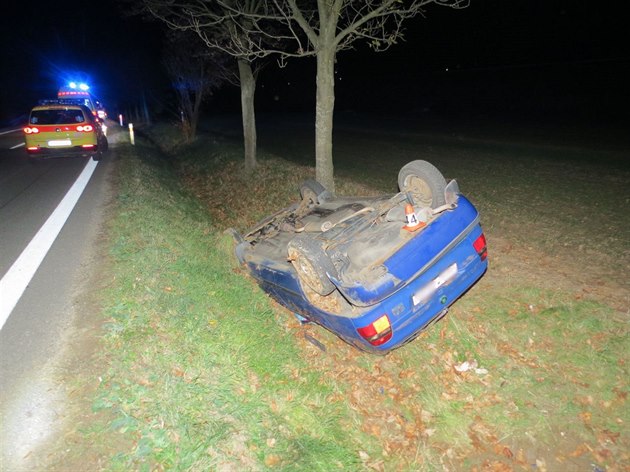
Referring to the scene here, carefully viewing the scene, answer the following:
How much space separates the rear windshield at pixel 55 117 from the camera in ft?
40.9

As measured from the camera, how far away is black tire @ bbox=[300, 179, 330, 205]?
6.47m

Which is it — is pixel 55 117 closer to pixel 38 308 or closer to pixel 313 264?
pixel 38 308

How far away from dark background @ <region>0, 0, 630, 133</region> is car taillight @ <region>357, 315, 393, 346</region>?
13.3 metres

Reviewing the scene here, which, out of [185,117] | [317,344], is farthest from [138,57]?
[317,344]

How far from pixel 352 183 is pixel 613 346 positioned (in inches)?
266

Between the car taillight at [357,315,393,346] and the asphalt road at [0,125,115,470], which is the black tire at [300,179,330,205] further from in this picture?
the asphalt road at [0,125,115,470]

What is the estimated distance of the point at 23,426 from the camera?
311cm

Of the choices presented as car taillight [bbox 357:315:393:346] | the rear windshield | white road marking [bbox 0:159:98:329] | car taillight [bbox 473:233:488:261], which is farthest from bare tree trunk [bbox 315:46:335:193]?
the rear windshield

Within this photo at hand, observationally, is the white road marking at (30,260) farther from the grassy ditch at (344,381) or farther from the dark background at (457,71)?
the dark background at (457,71)

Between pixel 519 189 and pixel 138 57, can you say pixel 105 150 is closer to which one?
pixel 519 189

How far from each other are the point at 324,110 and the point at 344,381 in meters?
5.47

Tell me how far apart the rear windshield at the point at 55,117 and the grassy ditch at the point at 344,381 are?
840 cm

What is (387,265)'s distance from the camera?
159 inches

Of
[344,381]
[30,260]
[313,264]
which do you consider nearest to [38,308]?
[30,260]
